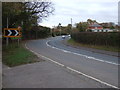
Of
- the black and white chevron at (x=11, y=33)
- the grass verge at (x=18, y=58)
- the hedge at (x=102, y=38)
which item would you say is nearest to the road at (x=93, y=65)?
the grass verge at (x=18, y=58)

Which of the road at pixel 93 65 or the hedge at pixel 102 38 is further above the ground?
the hedge at pixel 102 38

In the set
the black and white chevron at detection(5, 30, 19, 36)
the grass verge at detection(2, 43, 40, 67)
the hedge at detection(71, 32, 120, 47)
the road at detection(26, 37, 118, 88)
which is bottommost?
the road at detection(26, 37, 118, 88)

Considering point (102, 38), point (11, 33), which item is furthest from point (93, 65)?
point (102, 38)

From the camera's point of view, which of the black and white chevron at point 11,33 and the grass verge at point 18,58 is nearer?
the grass verge at point 18,58

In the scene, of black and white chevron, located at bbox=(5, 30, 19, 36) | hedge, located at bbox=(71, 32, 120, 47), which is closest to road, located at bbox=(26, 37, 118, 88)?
black and white chevron, located at bbox=(5, 30, 19, 36)

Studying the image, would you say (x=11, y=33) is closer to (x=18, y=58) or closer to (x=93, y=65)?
(x=18, y=58)

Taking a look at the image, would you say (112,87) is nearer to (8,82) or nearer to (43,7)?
(8,82)

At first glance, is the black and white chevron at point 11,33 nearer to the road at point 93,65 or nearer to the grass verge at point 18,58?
the grass verge at point 18,58

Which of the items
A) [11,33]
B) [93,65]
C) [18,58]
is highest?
[11,33]

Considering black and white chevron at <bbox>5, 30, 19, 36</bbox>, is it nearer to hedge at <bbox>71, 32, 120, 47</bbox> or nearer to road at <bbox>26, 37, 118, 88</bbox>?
road at <bbox>26, 37, 118, 88</bbox>

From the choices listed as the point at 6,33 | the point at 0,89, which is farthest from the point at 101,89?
the point at 6,33

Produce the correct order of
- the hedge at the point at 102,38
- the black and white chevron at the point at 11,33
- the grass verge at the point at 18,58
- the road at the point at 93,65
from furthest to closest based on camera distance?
the hedge at the point at 102,38 < the black and white chevron at the point at 11,33 < the grass verge at the point at 18,58 < the road at the point at 93,65

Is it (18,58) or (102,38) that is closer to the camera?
(18,58)

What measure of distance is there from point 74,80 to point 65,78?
0.40 meters
